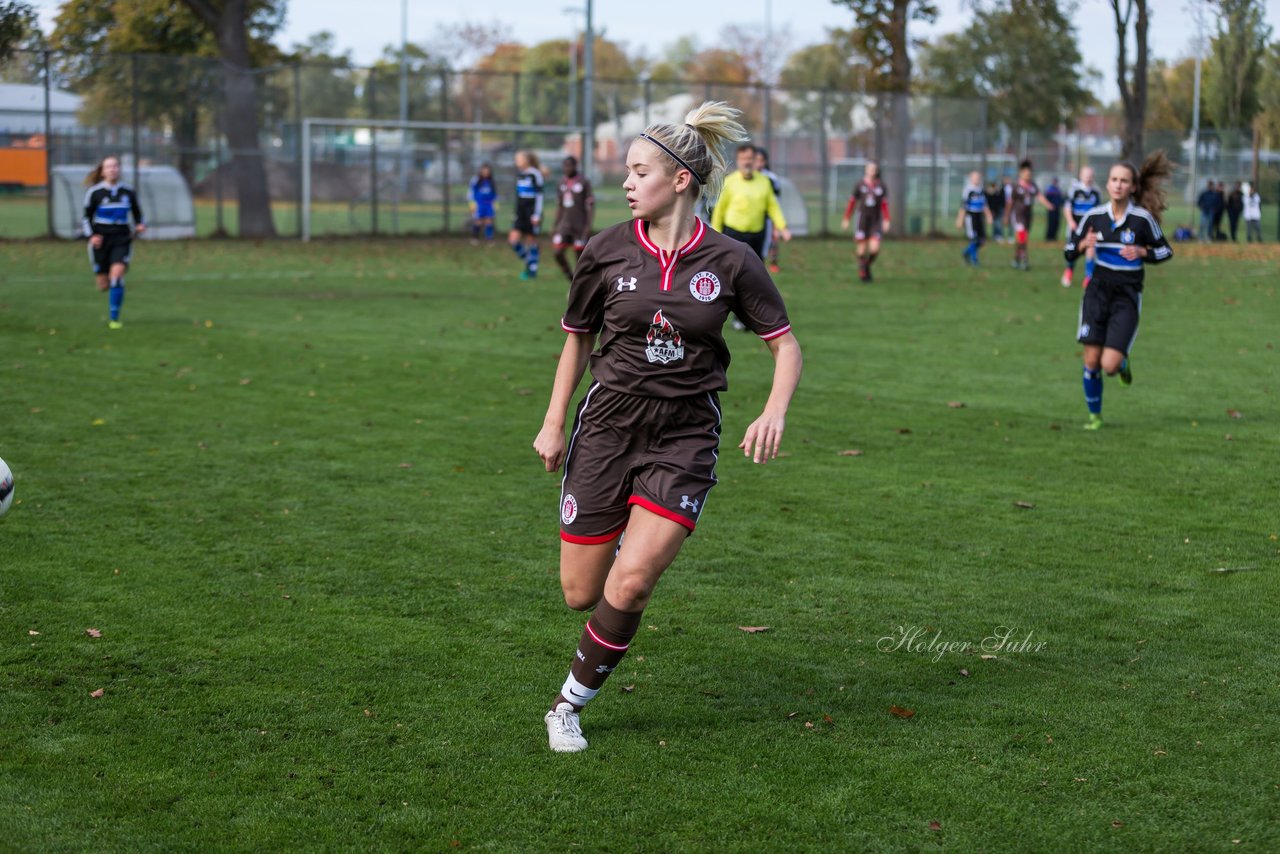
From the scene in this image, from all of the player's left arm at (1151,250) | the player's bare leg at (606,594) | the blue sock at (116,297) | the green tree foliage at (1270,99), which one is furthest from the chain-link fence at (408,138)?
the player's bare leg at (606,594)

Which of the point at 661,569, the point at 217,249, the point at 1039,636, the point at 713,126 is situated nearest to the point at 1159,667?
the point at 1039,636

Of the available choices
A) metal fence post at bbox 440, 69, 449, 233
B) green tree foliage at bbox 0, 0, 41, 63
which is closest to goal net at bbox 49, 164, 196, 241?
metal fence post at bbox 440, 69, 449, 233

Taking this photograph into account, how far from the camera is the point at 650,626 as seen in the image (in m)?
5.96

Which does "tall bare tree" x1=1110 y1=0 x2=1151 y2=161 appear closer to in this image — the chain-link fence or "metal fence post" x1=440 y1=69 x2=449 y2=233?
the chain-link fence

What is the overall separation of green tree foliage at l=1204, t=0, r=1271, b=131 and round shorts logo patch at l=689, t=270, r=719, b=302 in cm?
4509

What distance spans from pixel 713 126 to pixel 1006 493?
4.54 metres

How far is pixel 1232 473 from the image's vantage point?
29.8 ft

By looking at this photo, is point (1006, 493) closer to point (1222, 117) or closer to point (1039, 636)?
point (1039, 636)

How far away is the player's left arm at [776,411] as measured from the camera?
445 centimetres

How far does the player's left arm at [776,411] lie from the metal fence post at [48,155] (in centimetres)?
3166

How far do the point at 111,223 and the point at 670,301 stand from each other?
13303mm

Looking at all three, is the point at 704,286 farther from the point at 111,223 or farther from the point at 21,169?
the point at 21,169

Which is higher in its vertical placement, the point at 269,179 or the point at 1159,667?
the point at 269,179
